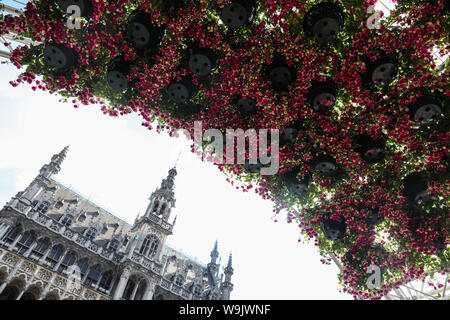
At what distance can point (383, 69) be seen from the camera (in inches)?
248

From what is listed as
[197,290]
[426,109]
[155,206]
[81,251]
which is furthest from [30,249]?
[426,109]

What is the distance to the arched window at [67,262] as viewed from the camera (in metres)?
25.9

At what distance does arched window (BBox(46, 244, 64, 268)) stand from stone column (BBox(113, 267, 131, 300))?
22.4ft

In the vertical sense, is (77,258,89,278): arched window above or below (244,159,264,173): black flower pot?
above

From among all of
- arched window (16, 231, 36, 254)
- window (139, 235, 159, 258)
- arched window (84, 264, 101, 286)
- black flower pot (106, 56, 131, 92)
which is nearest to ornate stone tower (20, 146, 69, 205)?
arched window (16, 231, 36, 254)

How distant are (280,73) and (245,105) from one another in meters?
1.49

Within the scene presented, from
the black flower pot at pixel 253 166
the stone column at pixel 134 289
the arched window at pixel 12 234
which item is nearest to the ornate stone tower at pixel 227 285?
the stone column at pixel 134 289

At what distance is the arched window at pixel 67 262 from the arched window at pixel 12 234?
513cm

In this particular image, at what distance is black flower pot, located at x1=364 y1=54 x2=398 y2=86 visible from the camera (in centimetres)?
624

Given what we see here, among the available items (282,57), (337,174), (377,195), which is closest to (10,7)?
(282,57)

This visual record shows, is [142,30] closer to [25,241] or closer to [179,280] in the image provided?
[25,241]

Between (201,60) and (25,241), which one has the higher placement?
(25,241)

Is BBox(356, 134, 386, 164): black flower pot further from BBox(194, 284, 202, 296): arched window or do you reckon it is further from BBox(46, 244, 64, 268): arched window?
BBox(194, 284, 202, 296): arched window
